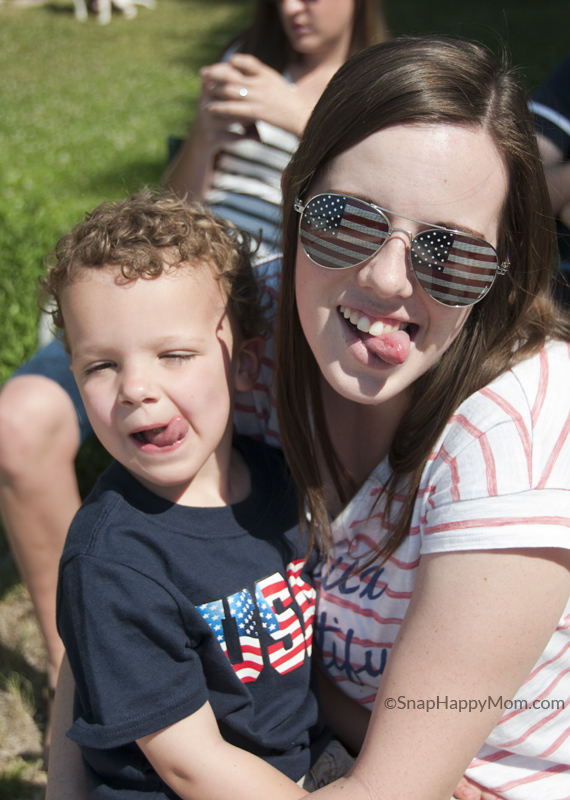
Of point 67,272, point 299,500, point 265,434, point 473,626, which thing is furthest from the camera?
point 265,434

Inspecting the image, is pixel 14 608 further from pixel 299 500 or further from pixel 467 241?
pixel 467 241

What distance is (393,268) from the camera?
1.43m

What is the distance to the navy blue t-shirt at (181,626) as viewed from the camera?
56.6 inches

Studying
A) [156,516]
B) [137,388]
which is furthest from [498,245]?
[156,516]

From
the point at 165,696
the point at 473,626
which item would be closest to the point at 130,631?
the point at 165,696

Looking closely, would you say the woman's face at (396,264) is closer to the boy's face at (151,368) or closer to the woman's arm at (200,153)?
the boy's face at (151,368)

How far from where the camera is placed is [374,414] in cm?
184

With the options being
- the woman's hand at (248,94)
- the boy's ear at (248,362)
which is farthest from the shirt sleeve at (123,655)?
the woman's hand at (248,94)

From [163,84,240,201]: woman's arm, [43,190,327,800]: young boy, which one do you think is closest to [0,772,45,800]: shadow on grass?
[43,190,327,800]: young boy

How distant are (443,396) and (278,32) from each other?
2372mm

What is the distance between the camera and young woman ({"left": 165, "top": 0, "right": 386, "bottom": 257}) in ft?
8.49

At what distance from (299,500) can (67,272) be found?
31.0 inches

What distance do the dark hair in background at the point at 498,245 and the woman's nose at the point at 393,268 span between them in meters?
0.23

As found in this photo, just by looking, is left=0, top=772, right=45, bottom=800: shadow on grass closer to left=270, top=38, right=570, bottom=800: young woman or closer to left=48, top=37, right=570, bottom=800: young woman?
left=48, top=37, right=570, bottom=800: young woman
